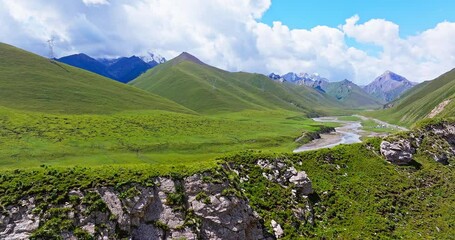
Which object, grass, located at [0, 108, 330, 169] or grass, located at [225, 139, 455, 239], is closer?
grass, located at [225, 139, 455, 239]

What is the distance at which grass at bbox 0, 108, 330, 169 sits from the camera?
84.2 m

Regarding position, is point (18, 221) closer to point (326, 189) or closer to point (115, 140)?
point (326, 189)

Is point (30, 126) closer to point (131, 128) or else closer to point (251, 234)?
point (131, 128)

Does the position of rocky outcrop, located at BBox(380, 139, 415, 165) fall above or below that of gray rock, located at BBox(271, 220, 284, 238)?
above

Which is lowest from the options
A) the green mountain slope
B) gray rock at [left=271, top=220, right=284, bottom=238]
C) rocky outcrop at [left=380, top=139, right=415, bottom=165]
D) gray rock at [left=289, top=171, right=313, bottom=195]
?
gray rock at [left=271, top=220, right=284, bottom=238]

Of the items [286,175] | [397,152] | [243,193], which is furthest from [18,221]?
[397,152]

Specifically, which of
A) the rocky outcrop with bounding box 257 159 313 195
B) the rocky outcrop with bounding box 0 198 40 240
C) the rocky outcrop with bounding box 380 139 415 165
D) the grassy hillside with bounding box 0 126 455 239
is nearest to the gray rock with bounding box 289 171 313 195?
the rocky outcrop with bounding box 257 159 313 195

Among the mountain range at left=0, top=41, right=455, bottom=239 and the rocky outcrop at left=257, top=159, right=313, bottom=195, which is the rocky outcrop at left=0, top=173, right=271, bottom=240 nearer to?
the mountain range at left=0, top=41, right=455, bottom=239

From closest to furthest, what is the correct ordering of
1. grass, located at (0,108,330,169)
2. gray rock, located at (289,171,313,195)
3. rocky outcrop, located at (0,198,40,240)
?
1. rocky outcrop, located at (0,198,40,240)
2. gray rock, located at (289,171,313,195)
3. grass, located at (0,108,330,169)

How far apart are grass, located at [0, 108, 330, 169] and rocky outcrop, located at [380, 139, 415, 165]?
25.0 meters

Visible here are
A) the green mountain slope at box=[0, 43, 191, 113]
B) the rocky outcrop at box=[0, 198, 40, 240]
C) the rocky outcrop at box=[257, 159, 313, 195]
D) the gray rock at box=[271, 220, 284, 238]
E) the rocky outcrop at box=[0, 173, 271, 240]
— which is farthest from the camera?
the green mountain slope at box=[0, 43, 191, 113]

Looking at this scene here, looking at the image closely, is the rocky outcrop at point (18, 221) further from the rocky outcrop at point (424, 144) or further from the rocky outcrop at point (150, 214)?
the rocky outcrop at point (424, 144)

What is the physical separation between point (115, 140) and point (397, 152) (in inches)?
3038

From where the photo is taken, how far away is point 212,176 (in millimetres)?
41219
